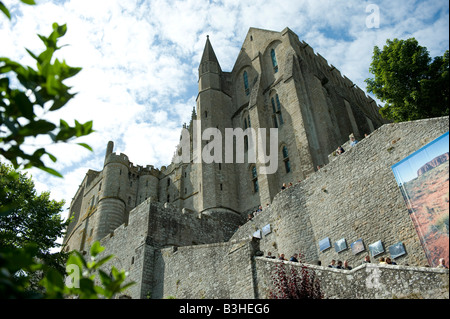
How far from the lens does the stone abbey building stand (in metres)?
13.9

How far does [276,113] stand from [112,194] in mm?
17305

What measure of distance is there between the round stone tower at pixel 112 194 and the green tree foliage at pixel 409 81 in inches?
934

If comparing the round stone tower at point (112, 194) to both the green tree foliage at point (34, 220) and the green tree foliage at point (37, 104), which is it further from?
the green tree foliage at point (37, 104)

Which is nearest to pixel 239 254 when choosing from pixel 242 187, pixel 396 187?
pixel 396 187

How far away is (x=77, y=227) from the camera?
4038 centimetres

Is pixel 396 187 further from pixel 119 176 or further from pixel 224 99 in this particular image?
pixel 119 176

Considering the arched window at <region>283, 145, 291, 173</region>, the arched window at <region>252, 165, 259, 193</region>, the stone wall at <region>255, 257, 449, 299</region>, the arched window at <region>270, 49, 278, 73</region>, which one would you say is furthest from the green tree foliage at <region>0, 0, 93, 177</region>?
the arched window at <region>270, 49, 278, 73</region>

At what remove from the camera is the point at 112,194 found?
37031mm

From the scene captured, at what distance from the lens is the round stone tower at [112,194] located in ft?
113

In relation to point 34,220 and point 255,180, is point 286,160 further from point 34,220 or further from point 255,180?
point 34,220

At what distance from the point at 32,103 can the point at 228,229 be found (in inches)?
805

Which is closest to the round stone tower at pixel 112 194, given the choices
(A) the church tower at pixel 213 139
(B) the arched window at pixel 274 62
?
(A) the church tower at pixel 213 139

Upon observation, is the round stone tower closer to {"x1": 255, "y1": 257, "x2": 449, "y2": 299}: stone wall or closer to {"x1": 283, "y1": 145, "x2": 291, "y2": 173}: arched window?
{"x1": 283, "y1": 145, "x2": 291, "y2": 173}: arched window
